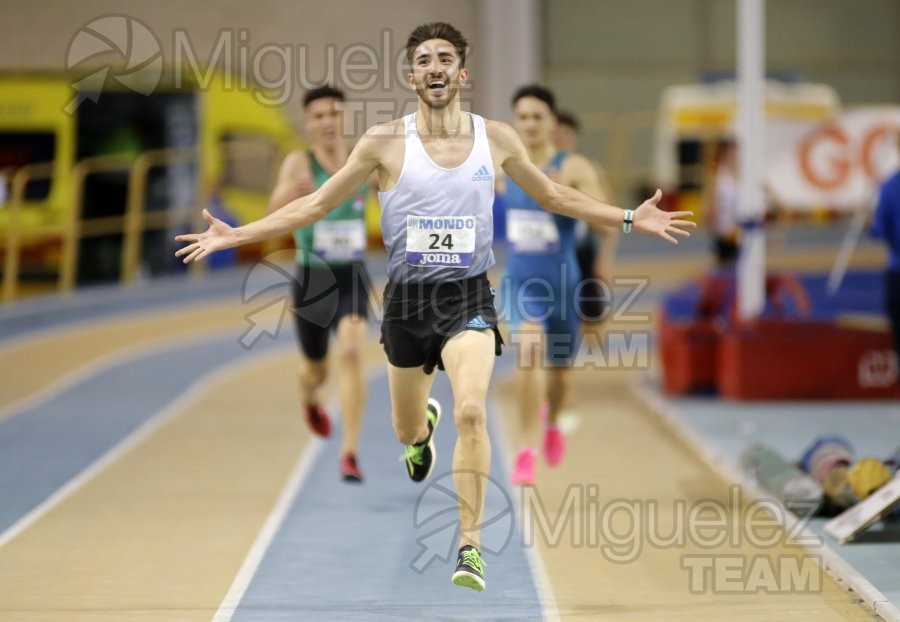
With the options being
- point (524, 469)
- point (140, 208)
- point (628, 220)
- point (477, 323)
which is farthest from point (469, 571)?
point (140, 208)

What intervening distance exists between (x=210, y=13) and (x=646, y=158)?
355 inches

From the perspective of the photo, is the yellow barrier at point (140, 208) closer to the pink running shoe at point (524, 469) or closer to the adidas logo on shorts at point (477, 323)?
the pink running shoe at point (524, 469)

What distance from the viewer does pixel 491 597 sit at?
6.84m

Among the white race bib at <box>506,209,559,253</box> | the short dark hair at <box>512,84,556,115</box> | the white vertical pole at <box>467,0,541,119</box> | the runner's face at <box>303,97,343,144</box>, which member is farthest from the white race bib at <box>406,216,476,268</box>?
the white vertical pole at <box>467,0,541,119</box>

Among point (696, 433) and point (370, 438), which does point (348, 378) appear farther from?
point (696, 433)

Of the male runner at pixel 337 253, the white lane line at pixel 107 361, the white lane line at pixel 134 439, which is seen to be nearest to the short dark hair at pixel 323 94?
the male runner at pixel 337 253

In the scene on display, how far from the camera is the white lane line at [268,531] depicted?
6.72 m

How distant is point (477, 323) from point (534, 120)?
3273mm

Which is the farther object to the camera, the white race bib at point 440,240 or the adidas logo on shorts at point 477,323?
the adidas logo on shorts at point 477,323

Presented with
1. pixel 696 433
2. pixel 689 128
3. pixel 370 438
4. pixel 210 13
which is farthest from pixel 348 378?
pixel 210 13

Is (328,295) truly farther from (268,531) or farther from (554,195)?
(554,195)

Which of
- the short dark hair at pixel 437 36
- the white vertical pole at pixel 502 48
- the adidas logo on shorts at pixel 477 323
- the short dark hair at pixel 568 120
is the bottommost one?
the adidas logo on shorts at pixel 477 323

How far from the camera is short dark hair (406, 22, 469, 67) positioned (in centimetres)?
655

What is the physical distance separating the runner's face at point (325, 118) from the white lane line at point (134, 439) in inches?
109
